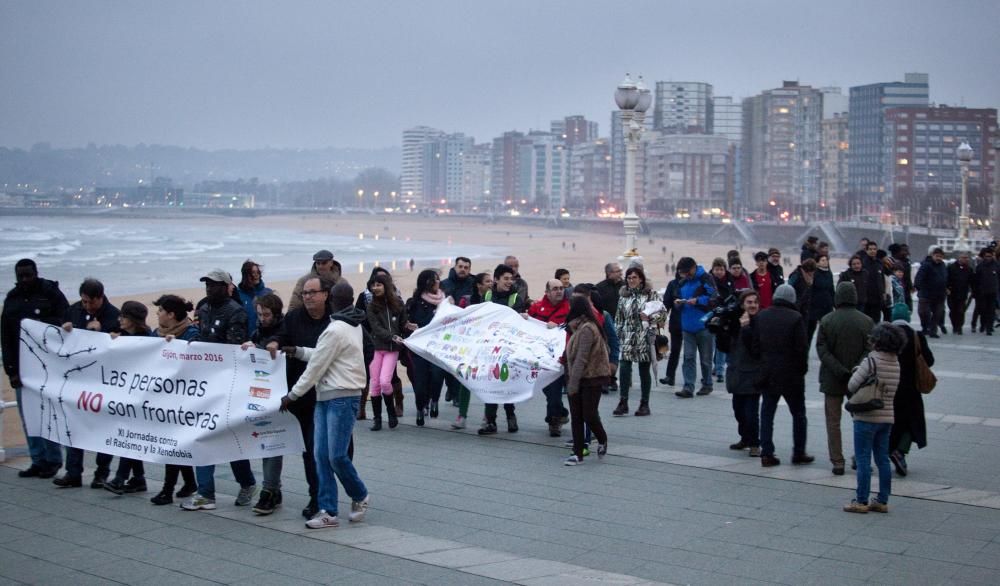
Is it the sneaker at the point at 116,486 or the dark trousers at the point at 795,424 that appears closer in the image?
the sneaker at the point at 116,486

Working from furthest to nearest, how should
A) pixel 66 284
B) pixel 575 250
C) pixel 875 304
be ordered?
pixel 575 250
pixel 66 284
pixel 875 304

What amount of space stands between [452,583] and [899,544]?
280 cm

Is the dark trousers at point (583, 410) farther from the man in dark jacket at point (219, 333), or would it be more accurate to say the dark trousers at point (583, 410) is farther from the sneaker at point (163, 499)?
the sneaker at point (163, 499)

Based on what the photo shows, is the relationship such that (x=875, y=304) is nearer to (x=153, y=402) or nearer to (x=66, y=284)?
(x=153, y=402)

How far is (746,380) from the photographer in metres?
9.32

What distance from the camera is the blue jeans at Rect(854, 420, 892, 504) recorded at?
24.9ft

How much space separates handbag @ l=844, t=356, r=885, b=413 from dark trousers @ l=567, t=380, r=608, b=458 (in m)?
2.22

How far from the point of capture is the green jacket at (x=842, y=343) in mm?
8555

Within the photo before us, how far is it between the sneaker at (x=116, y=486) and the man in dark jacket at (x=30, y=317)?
873 mm

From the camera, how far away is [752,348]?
9188 millimetres

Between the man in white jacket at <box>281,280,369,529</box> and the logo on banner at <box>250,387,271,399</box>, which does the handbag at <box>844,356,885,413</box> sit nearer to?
the man in white jacket at <box>281,280,369,529</box>

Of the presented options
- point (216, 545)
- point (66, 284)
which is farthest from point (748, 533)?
point (66, 284)

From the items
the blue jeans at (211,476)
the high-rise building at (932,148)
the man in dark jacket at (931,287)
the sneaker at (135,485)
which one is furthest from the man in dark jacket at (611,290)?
the high-rise building at (932,148)

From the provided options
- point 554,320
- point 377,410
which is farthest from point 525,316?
point 377,410
